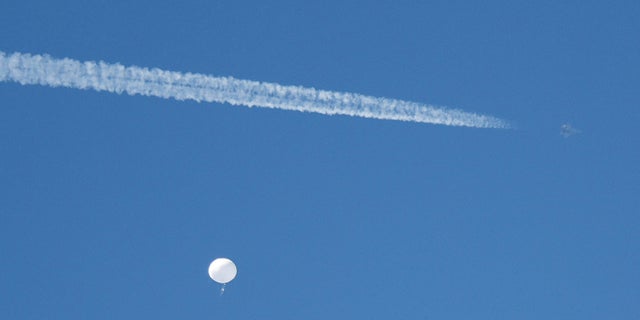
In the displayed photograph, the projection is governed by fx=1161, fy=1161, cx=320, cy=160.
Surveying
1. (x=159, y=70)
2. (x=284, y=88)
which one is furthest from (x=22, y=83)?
(x=284, y=88)

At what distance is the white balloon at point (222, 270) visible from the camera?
3959 cm

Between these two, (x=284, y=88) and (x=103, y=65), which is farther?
(x=284, y=88)

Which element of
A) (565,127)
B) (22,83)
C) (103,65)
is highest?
(565,127)

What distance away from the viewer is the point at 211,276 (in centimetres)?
3959

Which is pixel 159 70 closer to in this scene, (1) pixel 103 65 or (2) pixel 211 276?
(1) pixel 103 65

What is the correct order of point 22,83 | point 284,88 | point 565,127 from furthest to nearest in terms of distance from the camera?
point 565,127
point 284,88
point 22,83

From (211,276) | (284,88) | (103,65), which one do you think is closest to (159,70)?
(103,65)

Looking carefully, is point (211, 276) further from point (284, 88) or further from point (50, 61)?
point (50, 61)

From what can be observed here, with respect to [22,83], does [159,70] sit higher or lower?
higher

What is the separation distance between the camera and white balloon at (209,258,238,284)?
3959cm

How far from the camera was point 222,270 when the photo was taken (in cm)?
3966

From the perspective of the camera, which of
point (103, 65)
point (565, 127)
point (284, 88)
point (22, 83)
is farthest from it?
point (565, 127)

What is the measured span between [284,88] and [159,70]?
492 cm

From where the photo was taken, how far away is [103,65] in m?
33.5
